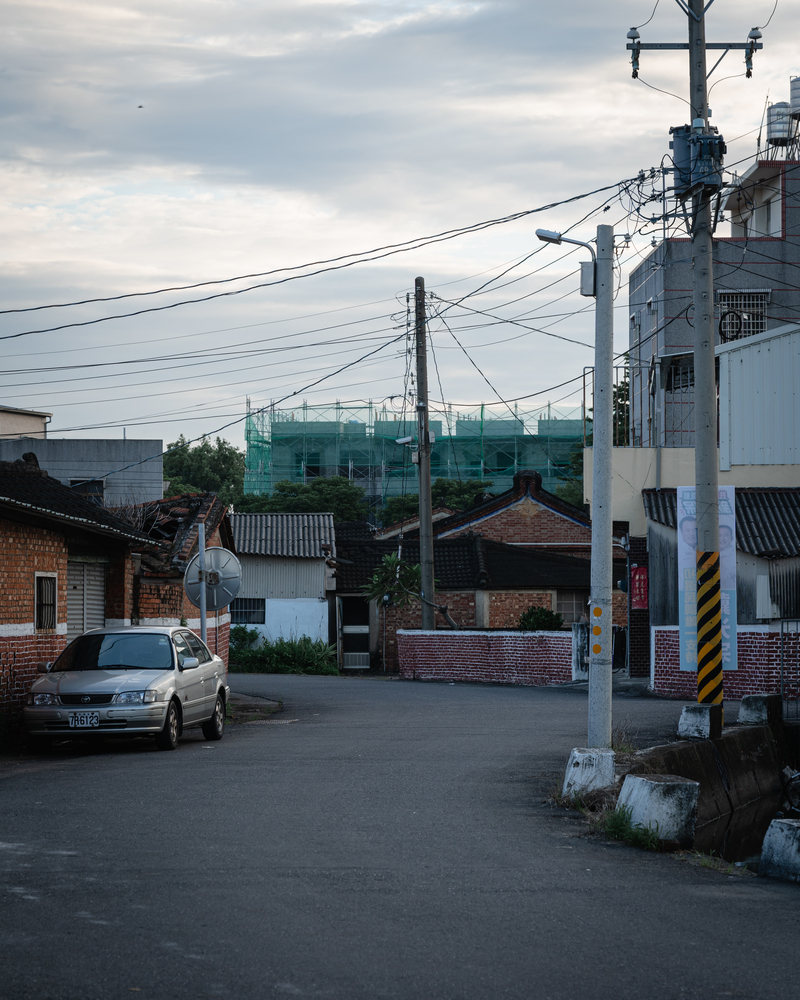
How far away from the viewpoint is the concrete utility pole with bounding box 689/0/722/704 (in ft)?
50.1

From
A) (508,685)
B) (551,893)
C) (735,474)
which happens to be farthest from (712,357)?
(508,685)

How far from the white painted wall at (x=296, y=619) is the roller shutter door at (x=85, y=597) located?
23.6 metres

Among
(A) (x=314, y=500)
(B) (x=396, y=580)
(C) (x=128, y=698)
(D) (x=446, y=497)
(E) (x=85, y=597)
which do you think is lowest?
(C) (x=128, y=698)

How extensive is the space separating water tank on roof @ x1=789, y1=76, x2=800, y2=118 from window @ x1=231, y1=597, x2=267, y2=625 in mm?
26172

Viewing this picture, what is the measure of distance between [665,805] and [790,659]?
15.2 m

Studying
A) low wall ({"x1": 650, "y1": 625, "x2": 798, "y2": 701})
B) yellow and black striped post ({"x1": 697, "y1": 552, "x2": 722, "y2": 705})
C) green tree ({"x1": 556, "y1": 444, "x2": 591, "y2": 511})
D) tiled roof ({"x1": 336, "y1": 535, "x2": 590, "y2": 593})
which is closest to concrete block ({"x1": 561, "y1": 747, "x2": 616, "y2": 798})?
yellow and black striped post ({"x1": 697, "y1": 552, "x2": 722, "y2": 705})

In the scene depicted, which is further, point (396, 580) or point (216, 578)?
point (396, 580)

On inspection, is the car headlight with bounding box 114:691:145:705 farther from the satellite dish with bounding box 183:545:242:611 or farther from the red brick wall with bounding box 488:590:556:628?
the red brick wall with bounding box 488:590:556:628

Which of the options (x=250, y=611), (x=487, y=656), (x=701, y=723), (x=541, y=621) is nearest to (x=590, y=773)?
(x=701, y=723)

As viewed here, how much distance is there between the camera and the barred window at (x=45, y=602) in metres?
17.0

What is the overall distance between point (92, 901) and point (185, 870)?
93 centimetres

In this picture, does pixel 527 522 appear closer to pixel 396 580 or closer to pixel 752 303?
pixel 396 580

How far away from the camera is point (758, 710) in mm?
17609

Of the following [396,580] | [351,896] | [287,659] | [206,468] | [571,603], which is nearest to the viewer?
[351,896]
